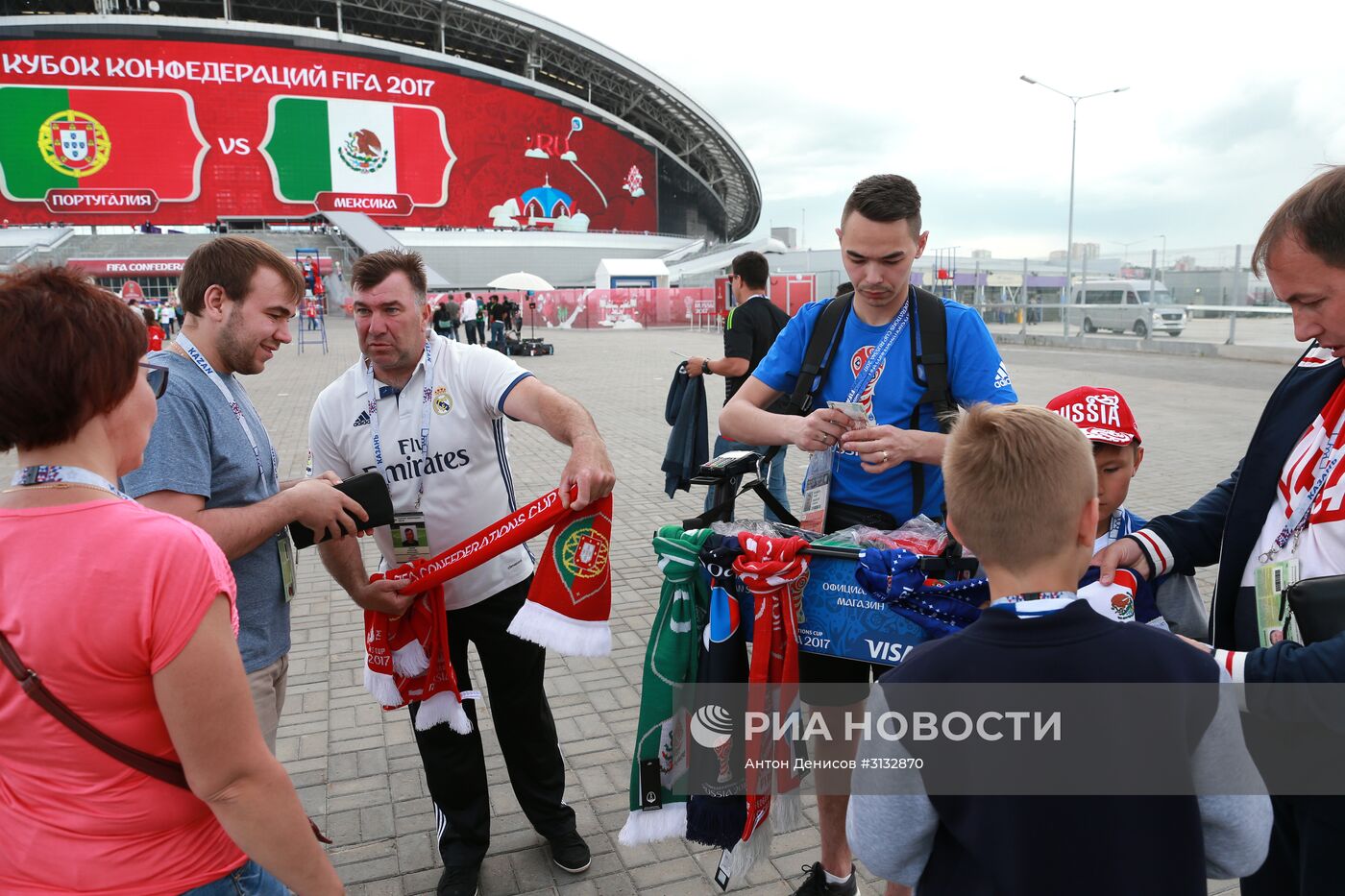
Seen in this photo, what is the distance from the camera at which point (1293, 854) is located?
6.37ft

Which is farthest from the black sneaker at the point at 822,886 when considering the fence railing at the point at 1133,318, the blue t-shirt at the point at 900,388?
the fence railing at the point at 1133,318

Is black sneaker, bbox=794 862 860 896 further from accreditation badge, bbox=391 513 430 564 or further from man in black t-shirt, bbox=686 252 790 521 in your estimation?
man in black t-shirt, bbox=686 252 790 521

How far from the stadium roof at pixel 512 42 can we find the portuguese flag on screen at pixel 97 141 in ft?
19.8

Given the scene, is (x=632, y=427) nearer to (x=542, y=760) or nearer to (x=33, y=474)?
(x=542, y=760)

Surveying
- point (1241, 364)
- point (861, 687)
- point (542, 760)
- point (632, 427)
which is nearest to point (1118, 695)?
point (861, 687)

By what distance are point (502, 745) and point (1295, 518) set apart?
2677mm

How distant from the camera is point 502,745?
3262 mm

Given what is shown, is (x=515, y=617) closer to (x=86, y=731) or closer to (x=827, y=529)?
(x=827, y=529)

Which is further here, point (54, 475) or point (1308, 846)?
point (1308, 846)

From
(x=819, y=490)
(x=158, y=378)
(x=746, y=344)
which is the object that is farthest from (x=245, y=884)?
(x=746, y=344)

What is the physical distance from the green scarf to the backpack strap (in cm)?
83

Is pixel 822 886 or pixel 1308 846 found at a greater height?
pixel 1308 846

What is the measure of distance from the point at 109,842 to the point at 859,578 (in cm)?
165

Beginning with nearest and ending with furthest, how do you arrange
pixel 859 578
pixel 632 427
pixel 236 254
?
pixel 859 578 < pixel 236 254 < pixel 632 427
